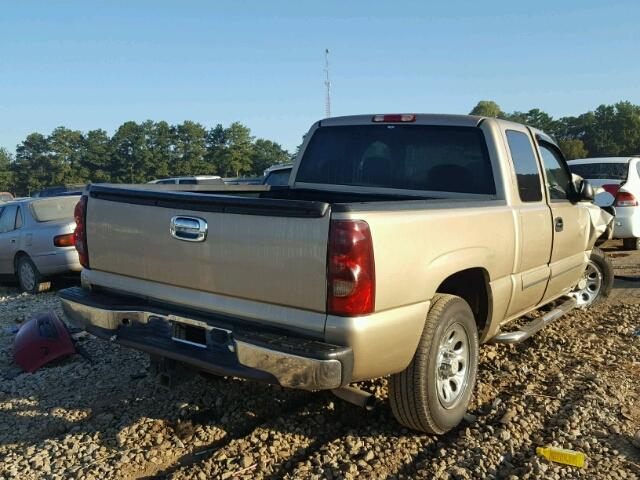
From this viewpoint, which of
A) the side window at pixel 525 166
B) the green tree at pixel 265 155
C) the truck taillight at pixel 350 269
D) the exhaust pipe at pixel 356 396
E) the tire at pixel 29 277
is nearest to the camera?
the truck taillight at pixel 350 269

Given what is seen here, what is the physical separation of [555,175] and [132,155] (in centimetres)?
8376

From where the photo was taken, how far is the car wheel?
21.3ft

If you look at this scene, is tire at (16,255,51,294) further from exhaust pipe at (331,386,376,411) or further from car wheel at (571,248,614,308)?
car wheel at (571,248,614,308)

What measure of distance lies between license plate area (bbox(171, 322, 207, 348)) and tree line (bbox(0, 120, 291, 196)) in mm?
76678

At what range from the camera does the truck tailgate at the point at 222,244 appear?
A: 107 inches

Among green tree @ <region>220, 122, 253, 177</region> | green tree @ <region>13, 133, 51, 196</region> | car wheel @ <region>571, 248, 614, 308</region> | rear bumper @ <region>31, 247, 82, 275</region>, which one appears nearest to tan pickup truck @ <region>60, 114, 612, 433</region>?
car wheel @ <region>571, 248, 614, 308</region>

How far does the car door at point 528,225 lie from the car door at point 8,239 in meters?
7.93

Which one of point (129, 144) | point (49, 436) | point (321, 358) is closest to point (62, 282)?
→ point (49, 436)

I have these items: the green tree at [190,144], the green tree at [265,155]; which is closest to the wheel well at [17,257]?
the green tree at [265,155]

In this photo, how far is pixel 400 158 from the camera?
4453 mm

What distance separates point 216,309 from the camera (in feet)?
10.1

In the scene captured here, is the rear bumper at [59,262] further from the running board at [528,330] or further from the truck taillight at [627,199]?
the truck taillight at [627,199]

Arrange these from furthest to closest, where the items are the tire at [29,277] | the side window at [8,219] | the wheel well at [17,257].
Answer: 1. the side window at [8,219]
2. the wheel well at [17,257]
3. the tire at [29,277]

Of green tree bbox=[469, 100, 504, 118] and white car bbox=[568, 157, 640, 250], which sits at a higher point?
green tree bbox=[469, 100, 504, 118]
